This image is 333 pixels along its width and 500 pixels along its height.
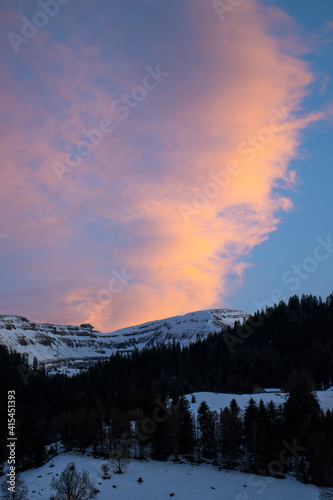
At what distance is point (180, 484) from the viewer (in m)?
59.7

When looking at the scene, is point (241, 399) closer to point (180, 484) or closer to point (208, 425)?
point (208, 425)

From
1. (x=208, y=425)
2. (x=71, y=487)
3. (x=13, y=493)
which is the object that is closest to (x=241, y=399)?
(x=208, y=425)

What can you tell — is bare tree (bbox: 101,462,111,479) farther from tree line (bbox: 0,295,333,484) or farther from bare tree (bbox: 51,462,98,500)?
bare tree (bbox: 51,462,98,500)

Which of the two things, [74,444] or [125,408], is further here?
[125,408]

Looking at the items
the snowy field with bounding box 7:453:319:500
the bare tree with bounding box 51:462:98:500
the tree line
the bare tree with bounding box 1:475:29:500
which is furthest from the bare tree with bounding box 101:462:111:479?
the bare tree with bounding box 1:475:29:500

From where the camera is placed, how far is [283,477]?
62.0 metres

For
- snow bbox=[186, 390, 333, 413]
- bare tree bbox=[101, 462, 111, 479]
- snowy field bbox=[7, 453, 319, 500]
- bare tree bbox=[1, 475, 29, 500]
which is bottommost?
snowy field bbox=[7, 453, 319, 500]

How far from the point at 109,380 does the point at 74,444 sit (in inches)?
3448

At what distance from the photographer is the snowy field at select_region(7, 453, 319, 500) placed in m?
54.8

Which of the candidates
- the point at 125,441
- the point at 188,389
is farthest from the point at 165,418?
the point at 188,389

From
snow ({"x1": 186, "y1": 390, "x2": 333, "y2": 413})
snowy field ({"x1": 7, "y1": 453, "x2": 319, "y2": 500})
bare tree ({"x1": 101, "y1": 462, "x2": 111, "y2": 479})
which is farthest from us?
snow ({"x1": 186, "y1": 390, "x2": 333, "y2": 413})

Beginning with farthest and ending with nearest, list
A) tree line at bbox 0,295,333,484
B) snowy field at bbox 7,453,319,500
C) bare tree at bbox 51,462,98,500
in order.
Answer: tree line at bbox 0,295,333,484
snowy field at bbox 7,453,319,500
bare tree at bbox 51,462,98,500

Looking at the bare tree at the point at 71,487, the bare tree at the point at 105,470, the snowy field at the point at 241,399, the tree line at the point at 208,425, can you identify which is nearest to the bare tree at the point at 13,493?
the bare tree at the point at 71,487

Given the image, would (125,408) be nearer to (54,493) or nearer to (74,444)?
(74,444)
